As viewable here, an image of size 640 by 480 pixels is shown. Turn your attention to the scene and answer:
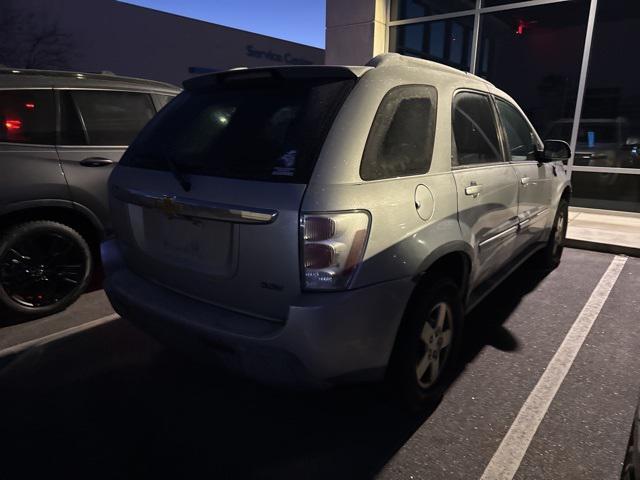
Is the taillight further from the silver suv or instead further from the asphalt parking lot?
the asphalt parking lot

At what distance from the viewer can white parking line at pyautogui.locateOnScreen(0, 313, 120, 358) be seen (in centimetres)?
296

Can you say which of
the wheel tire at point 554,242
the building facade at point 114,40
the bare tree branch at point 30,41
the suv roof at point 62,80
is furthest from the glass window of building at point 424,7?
the bare tree branch at point 30,41

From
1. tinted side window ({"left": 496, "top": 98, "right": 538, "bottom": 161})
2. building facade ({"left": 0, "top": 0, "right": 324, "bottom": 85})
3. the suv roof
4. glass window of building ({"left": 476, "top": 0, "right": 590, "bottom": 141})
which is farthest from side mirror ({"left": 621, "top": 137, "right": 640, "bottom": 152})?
building facade ({"left": 0, "top": 0, "right": 324, "bottom": 85})

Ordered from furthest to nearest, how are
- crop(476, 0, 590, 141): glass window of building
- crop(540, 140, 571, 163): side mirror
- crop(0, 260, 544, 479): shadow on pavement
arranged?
crop(476, 0, 590, 141): glass window of building, crop(540, 140, 571, 163): side mirror, crop(0, 260, 544, 479): shadow on pavement

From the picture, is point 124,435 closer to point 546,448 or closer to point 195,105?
point 195,105

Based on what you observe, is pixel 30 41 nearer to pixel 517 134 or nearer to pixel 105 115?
pixel 105 115

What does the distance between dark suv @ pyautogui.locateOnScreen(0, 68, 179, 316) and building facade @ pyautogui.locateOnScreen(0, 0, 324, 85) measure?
1866cm

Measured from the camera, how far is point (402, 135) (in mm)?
2123

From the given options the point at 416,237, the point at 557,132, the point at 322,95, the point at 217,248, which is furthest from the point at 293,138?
the point at 557,132

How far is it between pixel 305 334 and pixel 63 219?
8.99ft

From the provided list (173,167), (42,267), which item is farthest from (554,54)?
(42,267)

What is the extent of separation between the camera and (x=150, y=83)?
14.1 feet

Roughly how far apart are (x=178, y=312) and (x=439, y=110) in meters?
1.68

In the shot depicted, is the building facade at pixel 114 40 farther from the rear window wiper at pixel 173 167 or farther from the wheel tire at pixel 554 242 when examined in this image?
the wheel tire at pixel 554 242
